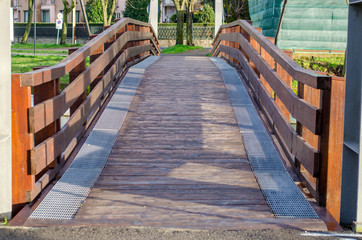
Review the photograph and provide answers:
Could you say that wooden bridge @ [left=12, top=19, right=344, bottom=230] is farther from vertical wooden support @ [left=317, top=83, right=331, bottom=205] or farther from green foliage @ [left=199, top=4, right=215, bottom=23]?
green foliage @ [left=199, top=4, right=215, bottom=23]

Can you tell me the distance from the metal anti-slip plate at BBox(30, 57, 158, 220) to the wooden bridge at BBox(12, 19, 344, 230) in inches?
0.4

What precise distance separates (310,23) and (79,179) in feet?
59.3

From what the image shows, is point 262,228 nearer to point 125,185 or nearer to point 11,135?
point 125,185

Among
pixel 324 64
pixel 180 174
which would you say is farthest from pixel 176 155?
pixel 324 64

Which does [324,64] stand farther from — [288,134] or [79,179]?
[79,179]

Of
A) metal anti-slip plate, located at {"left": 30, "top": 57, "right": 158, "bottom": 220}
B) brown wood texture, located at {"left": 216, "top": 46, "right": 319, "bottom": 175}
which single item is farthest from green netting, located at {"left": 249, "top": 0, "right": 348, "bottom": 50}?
metal anti-slip plate, located at {"left": 30, "top": 57, "right": 158, "bottom": 220}

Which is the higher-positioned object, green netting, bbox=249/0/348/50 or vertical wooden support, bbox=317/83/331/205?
green netting, bbox=249/0/348/50

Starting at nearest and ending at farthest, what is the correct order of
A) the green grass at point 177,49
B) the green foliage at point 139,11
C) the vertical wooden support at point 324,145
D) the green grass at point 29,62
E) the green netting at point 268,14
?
the vertical wooden support at point 324,145 → the green grass at point 29,62 → the green netting at point 268,14 → the green grass at point 177,49 → the green foliage at point 139,11

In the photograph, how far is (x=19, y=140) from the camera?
14.4ft

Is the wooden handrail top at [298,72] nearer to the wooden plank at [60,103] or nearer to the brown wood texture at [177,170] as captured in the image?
the brown wood texture at [177,170]

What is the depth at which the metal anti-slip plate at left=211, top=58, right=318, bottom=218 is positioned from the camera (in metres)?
4.57

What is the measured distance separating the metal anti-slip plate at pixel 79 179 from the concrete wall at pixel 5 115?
0.26 meters

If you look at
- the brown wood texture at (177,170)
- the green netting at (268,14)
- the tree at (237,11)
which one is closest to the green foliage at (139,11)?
the tree at (237,11)

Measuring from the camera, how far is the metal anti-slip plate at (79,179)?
445 cm
